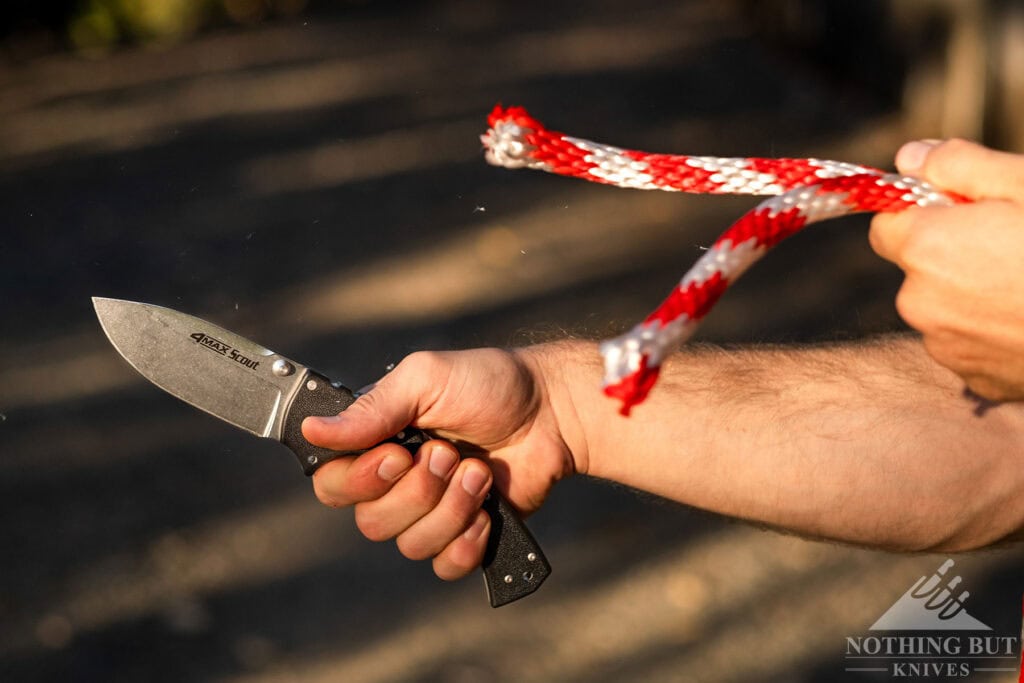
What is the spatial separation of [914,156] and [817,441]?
653 millimetres

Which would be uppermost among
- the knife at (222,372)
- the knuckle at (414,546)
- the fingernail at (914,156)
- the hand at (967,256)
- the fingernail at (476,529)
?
the fingernail at (914,156)

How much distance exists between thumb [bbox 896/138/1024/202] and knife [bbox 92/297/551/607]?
0.95 m

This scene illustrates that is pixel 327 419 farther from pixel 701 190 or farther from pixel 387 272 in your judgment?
pixel 387 272

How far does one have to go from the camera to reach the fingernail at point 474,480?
190 cm

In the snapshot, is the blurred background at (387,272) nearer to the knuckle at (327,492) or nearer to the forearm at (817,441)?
the forearm at (817,441)

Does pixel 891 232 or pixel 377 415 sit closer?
pixel 891 232

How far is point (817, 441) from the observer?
2012 millimetres

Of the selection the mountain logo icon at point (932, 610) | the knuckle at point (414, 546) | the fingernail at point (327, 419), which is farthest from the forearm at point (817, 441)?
the mountain logo icon at point (932, 610)

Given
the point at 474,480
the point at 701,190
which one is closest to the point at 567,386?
the point at 474,480

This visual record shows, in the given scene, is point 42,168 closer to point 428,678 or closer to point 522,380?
point 428,678

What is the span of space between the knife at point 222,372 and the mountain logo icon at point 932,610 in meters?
1.84

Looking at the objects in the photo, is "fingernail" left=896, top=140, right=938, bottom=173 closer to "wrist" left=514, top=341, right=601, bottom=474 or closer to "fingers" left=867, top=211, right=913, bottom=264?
"fingers" left=867, top=211, right=913, bottom=264

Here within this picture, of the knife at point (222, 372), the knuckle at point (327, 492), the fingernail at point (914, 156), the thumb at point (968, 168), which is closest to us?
the thumb at point (968, 168)

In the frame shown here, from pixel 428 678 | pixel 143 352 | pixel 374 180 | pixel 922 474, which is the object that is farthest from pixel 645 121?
pixel 143 352
